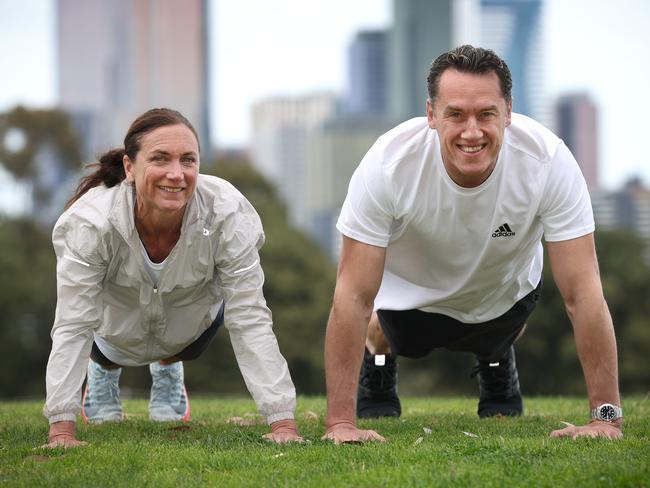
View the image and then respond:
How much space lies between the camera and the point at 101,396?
880cm

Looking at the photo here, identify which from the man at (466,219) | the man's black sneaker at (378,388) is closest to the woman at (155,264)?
the man at (466,219)

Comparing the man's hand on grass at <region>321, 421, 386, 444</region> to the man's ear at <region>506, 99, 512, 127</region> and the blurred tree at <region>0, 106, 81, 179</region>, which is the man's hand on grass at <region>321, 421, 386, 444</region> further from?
the blurred tree at <region>0, 106, 81, 179</region>

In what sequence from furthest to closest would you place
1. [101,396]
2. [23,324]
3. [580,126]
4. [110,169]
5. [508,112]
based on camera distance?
[580,126] < [23,324] < [101,396] < [110,169] < [508,112]

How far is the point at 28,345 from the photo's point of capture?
1943 inches

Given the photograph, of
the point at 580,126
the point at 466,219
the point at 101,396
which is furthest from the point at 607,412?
the point at 580,126

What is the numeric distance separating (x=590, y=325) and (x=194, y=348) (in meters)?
3.16

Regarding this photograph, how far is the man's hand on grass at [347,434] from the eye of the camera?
6875 mm

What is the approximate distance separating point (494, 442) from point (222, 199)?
8.10ft

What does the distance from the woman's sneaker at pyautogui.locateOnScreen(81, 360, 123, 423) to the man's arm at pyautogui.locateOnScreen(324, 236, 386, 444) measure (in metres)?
2.35

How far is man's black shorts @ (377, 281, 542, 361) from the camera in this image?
842cm

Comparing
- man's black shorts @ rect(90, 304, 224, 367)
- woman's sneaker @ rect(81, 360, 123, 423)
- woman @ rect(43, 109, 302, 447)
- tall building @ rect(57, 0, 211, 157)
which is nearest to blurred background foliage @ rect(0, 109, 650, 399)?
woman's sneaker @ rect(81, 360, 123, 423)

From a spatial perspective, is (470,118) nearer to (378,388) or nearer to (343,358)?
(343,358)

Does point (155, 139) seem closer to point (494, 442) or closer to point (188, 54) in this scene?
point (494, 442)

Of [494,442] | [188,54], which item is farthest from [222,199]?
[188,54]
